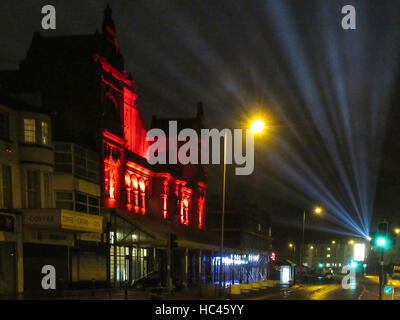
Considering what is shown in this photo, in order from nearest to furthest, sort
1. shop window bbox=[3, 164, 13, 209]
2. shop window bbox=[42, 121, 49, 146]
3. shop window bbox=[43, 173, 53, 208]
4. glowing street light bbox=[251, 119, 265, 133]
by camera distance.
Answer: glowing street light bbox=[251, 119, 265, 133]
shop window bbox=[3, 164, 13, 209]
shop window bbox=[42, 121, 49, 146]
shop window bbox=[43, 173, 53, 208]

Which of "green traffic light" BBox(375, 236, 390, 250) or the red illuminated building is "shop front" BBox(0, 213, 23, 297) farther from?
"green traffic light" BBox(375, 236, 390, 250)

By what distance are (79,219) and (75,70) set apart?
13553 mm

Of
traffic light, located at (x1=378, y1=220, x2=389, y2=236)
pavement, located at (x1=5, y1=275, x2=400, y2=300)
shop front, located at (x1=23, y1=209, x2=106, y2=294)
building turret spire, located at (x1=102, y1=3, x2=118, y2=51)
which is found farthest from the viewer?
building turret spire, located at (x1=102, y1=3, x2=118, y2=51)

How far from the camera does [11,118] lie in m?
33.2

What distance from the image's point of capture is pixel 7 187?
1282 inches

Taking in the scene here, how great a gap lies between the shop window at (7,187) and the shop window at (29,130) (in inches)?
91.9

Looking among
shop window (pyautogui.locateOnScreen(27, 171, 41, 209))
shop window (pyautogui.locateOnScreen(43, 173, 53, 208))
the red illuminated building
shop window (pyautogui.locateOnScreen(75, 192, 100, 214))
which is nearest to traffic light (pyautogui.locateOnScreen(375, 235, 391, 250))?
the red illuminated building

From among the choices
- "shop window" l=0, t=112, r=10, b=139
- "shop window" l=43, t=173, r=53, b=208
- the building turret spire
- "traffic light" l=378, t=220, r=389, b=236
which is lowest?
"traffic light" l=378, t=220, r=389, b=236

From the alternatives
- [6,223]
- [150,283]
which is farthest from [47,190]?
[150,283]

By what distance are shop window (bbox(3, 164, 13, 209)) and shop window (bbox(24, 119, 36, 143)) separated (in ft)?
7.66

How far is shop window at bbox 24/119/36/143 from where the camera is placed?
34250mm

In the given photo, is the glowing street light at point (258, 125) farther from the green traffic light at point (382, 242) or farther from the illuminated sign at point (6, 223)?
the illuminated sign at point (6, 223)

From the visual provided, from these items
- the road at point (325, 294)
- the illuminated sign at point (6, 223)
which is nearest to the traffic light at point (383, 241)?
the road at point (325, 294)

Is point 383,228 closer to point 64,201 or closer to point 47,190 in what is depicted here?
point 47,190
